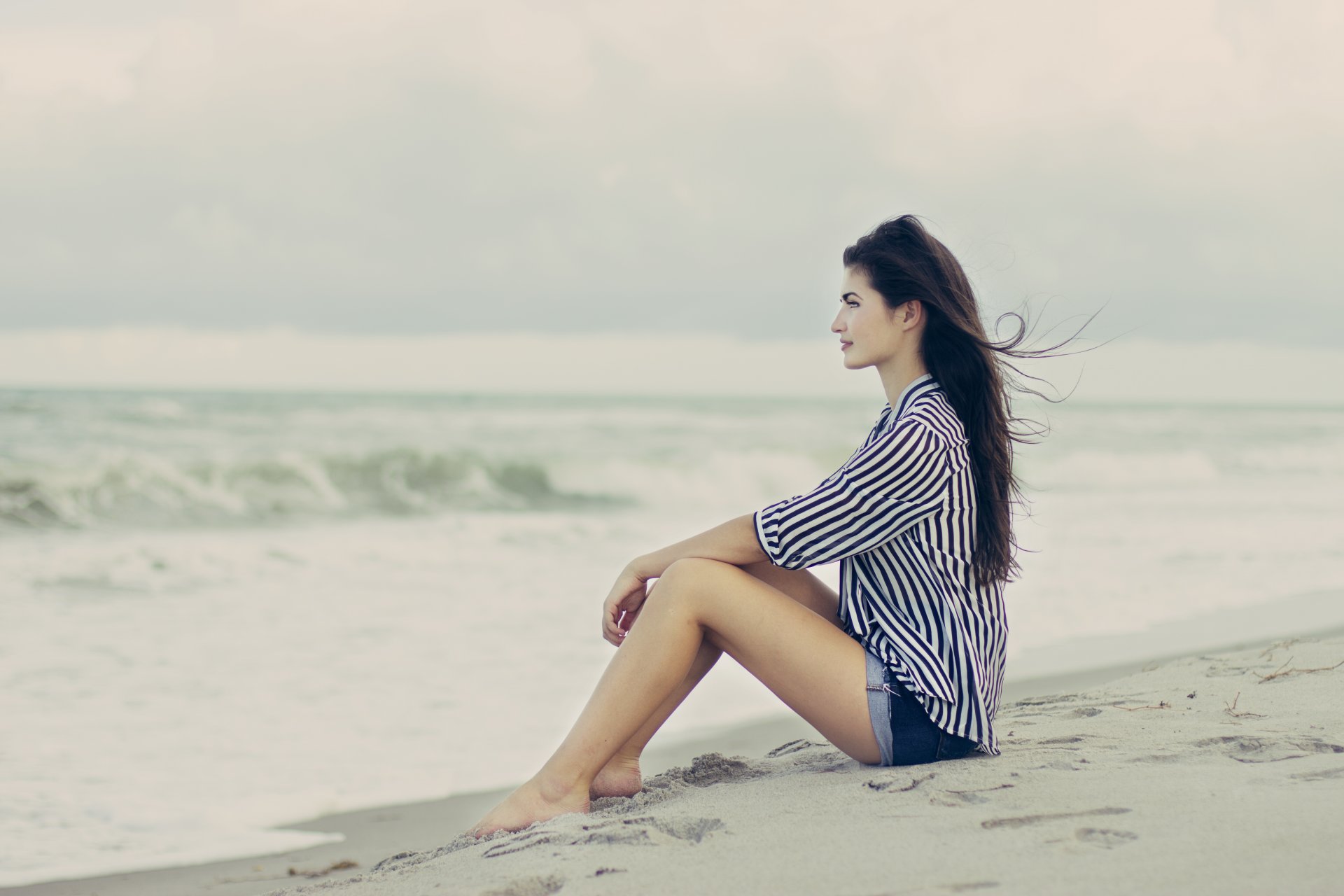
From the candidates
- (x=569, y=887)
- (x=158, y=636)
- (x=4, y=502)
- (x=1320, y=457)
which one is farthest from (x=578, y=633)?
(x=1320, y=457)

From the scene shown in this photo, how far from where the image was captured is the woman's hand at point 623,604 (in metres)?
2.88

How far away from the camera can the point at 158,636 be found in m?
5.84

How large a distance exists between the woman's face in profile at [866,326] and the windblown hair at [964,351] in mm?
24

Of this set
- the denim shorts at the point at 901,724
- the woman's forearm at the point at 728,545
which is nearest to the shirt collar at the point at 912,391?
the woman's forearm at the point at 728,545

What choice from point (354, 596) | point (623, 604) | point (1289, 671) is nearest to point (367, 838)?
point (623, 604)

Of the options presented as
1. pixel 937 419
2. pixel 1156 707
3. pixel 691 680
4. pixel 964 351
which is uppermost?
pixel 964 351

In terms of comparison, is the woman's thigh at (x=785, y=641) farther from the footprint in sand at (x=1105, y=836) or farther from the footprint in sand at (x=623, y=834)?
the footprint in sand at (x=1105, y=836)

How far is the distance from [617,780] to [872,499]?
0.96 meters

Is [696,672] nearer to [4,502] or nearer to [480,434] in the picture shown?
[4,502]

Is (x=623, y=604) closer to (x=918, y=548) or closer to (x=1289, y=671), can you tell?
(x=918, y=548)

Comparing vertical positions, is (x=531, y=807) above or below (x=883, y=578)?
below

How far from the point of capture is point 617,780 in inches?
112

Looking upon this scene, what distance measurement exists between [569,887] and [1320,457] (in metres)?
26.9

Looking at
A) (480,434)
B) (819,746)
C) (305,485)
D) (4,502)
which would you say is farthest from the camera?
(480,434)
